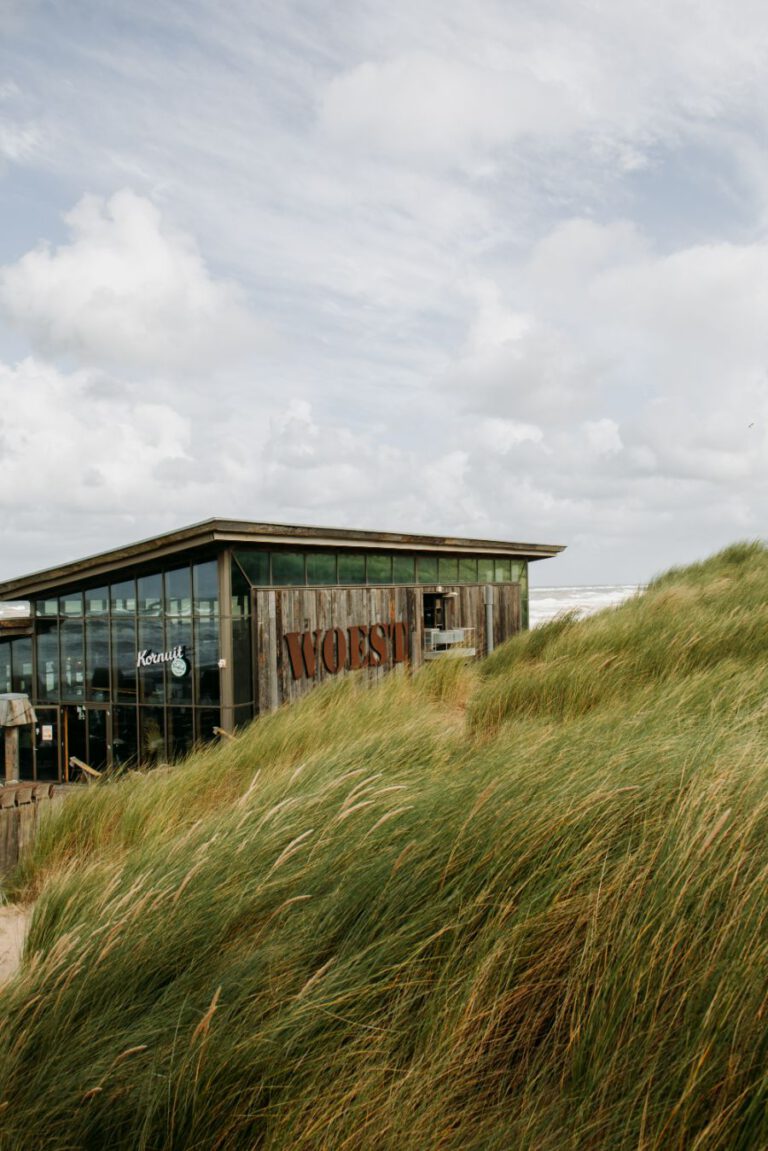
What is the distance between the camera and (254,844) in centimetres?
309

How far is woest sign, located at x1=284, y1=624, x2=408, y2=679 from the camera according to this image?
17516 millimetres

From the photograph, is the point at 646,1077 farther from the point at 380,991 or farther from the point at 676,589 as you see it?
the point at 676,589

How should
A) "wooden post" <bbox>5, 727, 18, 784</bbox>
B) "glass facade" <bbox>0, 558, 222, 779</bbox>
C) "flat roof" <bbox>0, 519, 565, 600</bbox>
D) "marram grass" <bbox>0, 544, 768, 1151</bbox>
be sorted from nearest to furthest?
"marram grass" <bbox>0, 544, 768, 1151</bbox>
"wooden post" <bbox>5, 727, 18, 784</bbox>
"flat roof" <bbox>0, 519, 565, 600</bbox>
"glass facade" <bbox>0, 558, 222, 779</bbox>

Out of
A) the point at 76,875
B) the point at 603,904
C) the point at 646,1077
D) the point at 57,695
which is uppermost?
the point at 603,904

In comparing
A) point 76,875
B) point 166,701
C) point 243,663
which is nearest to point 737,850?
point 76,875

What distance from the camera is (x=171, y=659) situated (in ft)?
58.7

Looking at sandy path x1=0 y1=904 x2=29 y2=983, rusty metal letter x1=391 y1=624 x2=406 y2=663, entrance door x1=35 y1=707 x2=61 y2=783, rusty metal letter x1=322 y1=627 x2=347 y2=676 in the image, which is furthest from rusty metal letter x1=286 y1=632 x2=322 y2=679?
sandy path x1=0 y1=904 x2=29 y2=983

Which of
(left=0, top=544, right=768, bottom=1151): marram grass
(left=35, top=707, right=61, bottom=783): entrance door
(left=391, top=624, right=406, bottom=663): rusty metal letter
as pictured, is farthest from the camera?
(left=35, top=707, right=61, bottom=783): entrance door

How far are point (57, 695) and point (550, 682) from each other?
17.0 m

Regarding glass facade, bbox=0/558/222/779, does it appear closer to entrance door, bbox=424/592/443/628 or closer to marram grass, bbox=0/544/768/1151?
entrance door, bbox=424/592/443/628

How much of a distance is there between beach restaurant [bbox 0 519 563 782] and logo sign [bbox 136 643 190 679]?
3 cm

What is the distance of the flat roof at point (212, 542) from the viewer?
16047mm

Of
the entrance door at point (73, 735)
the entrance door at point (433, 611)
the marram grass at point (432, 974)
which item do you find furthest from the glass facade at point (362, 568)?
the marram grass at point (432, 974)

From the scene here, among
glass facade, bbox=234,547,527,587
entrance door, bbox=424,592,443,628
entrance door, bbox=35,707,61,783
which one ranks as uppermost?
glass facade, bbox=234,547,527,587
